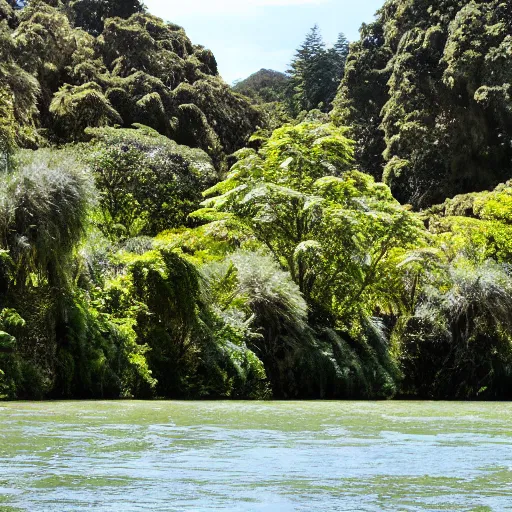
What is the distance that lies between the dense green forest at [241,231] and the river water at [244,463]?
4.26m

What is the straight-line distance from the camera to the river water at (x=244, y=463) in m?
4.71

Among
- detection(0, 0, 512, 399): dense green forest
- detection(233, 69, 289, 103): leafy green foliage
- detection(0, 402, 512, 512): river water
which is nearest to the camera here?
detection(0, 402, 512, 512): river water

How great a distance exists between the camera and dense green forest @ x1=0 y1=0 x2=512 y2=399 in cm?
1416

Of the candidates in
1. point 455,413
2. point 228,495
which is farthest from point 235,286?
point 228,495

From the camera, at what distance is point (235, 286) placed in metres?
18.4

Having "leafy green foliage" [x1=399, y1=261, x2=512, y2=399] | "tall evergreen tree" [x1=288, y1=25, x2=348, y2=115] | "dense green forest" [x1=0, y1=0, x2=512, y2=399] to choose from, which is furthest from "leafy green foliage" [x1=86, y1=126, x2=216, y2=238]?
"tall evergreen tree" [x1=288, y1=25, x2=348, y2=115]

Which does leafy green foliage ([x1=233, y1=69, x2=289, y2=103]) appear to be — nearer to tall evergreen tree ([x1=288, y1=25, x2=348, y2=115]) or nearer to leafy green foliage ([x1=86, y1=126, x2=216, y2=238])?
tall evergreen tree ([x1=288, y1=25, x2=348, y2=115])

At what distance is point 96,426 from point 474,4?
3759cm

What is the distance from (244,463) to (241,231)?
16.0 meters

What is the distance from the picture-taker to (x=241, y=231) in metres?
22.1

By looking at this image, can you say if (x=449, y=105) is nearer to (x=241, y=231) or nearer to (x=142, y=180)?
(x=142, y=180)

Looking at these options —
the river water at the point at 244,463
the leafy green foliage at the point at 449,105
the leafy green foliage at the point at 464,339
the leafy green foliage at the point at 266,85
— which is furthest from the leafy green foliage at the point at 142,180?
the leafy green foliage at the point at 266,85

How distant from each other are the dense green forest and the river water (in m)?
4.26

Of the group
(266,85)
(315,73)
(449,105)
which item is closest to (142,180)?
(449,105)
